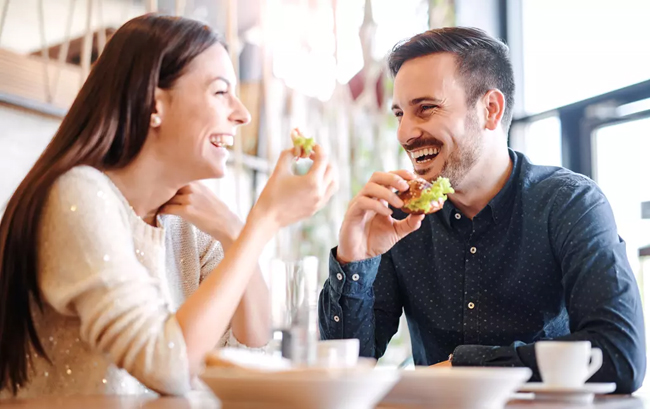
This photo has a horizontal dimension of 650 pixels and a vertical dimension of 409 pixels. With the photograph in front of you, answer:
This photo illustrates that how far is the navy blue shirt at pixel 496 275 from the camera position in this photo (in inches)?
74.9

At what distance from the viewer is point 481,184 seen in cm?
229

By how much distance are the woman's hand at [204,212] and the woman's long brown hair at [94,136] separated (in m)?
0.19

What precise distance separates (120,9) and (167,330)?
174 cm

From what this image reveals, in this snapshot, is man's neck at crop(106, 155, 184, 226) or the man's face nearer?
man's neck at crop(106, 155, 184, 226)

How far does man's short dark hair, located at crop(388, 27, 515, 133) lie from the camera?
7.77 ft

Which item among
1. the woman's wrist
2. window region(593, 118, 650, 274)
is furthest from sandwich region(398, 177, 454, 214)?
window region(593, 118, 650, 274)

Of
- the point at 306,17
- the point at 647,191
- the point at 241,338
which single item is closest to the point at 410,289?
the point at 241,338

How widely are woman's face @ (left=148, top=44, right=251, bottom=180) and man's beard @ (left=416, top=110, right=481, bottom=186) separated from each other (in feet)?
2.78

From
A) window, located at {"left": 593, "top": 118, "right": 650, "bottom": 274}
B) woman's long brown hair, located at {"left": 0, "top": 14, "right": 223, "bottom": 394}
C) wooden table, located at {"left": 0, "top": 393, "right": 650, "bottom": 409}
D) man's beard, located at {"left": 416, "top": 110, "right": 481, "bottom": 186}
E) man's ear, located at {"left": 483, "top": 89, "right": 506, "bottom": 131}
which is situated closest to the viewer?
wooden table, located at {"left": 0, "top": 393, "right": 650, "bottom": 409}

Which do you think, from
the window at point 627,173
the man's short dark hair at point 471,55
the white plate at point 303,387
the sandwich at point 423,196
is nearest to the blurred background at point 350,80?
the window at point 627,173

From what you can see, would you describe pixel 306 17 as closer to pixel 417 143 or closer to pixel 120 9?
pixel 120 9

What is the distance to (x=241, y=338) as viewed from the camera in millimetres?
1912

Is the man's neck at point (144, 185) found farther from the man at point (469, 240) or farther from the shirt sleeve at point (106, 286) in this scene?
the man at point (469, 240)

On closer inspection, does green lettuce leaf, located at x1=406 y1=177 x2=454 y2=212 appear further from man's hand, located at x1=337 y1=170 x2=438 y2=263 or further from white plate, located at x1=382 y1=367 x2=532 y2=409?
white plate, located at x1=382 y1=367 x2=532 y2=409
